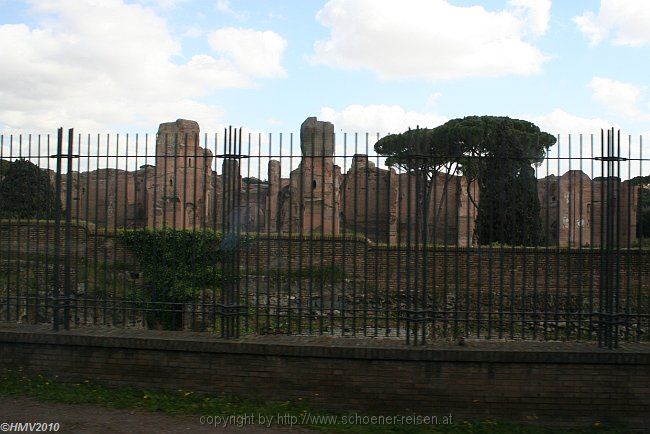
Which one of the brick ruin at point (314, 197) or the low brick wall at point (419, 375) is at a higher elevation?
the brick ruin at point (314, 197)

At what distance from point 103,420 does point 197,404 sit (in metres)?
0.83

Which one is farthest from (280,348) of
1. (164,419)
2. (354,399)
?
(164,419)

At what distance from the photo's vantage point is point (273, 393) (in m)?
5.52

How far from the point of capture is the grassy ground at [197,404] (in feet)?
16.6

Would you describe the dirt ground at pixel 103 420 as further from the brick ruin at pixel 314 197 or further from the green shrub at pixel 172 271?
the brick ruin at pixel 314 197

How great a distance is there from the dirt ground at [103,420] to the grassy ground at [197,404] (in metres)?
0.12

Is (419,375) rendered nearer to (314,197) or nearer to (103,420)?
(103,420)

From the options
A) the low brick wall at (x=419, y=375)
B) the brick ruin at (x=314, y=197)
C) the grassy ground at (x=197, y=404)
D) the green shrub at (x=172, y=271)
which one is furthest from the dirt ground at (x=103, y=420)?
the brick ruin at (x=314, y=197)

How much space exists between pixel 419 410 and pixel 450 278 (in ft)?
33.5

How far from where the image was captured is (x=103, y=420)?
5.05 metres

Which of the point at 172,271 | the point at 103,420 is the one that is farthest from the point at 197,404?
the point at 172,271

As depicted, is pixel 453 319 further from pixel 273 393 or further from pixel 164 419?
pixel 164 419

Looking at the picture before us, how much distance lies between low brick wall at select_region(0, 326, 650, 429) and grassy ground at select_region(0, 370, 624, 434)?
10 cm

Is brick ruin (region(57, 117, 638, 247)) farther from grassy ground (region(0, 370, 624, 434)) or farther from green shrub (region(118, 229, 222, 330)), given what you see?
grassy ground (region(0, 370, 624, 434))
